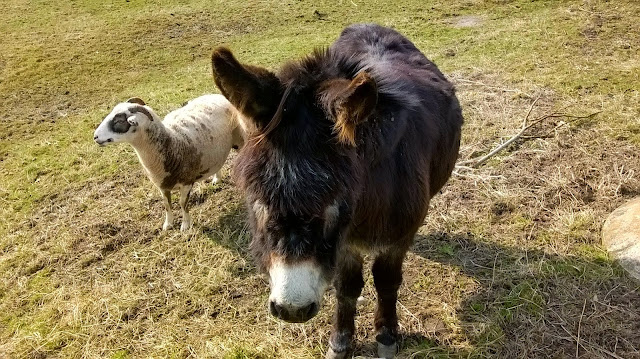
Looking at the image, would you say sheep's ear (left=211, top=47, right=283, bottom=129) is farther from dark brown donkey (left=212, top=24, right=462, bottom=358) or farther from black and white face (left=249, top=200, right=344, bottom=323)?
black and white face (left=249, top=200, right=344, bottom=323)

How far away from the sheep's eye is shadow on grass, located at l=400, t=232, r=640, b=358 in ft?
10.8

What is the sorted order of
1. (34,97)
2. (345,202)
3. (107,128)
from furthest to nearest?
(34,97) → (107,128) → (345,202)

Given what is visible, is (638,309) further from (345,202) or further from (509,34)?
(509,34)

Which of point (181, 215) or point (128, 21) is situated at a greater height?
point (128, 21)

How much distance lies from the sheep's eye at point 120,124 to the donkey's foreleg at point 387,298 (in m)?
2.98

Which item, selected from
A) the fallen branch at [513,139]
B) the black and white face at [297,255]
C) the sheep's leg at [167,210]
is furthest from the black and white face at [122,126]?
the fallen branch at [513,139]

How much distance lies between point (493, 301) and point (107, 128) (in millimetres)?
4055

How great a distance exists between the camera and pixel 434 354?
10.9 ft

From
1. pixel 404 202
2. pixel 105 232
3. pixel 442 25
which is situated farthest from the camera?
pixel 442 25

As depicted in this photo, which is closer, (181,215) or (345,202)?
(345,202)

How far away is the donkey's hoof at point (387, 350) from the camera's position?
3.32m

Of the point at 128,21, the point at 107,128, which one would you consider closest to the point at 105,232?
the point at 107,128

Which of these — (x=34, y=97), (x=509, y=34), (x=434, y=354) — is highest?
(x=509, y=34)

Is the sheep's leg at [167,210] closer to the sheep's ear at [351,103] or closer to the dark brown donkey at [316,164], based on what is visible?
the dark brown donkey at [316,164]
